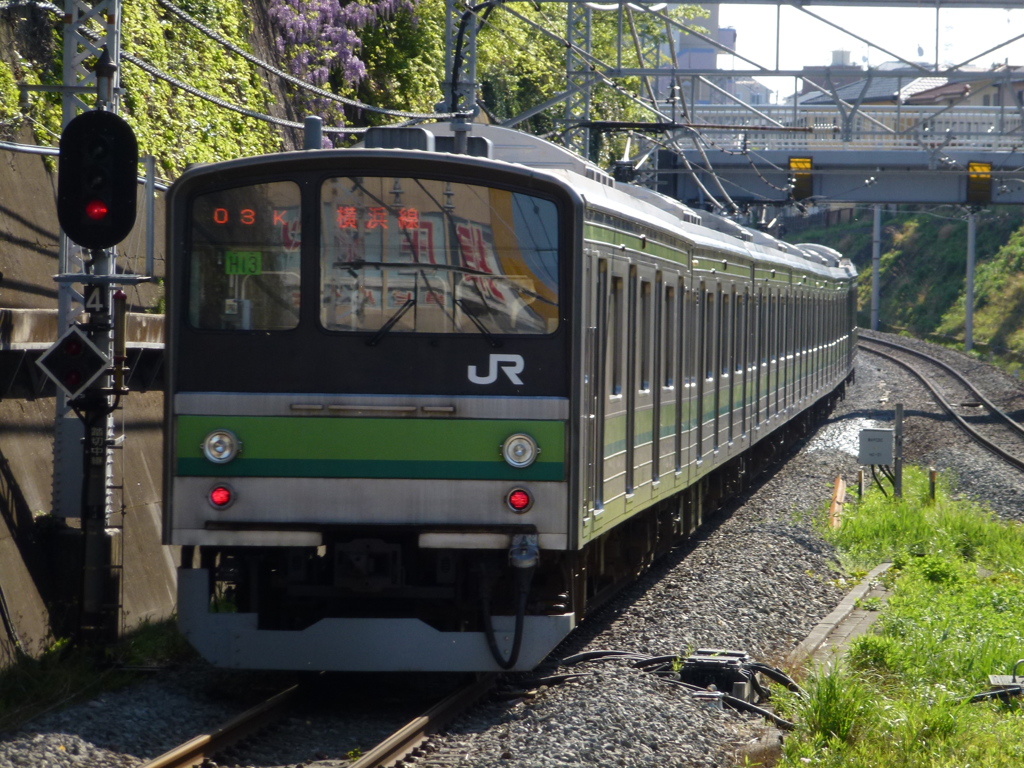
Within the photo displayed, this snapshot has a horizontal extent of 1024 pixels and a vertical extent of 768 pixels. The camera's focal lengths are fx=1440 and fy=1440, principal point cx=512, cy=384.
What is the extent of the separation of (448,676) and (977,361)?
37.6 meters

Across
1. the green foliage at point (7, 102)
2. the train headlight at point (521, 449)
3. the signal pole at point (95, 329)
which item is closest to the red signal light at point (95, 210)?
the signal pole at point (95, 329)

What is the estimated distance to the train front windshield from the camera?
23.4 feet

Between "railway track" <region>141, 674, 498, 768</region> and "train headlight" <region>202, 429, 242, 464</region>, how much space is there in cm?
120

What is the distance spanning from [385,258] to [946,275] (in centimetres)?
5650

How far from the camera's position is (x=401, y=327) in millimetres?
7156

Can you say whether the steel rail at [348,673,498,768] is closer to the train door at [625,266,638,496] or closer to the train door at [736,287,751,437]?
the train door at [625,266,638,496]

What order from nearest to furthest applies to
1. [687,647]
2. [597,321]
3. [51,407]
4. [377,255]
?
1. [377,255]
2. [597,321]
3. [687,647]
4. [51,407]

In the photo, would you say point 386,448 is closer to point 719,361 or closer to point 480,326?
point 480,326

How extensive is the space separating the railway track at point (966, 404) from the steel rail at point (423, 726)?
1498 cm

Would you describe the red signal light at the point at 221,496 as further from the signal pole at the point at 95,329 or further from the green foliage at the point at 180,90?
the green foliage at the point at 180,90

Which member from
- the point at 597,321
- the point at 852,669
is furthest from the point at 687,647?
the point at 597,321

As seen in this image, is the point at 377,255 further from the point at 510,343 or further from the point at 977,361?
the point at 977,361

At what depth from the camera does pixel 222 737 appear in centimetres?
632

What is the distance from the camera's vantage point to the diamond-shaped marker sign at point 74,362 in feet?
25.9
